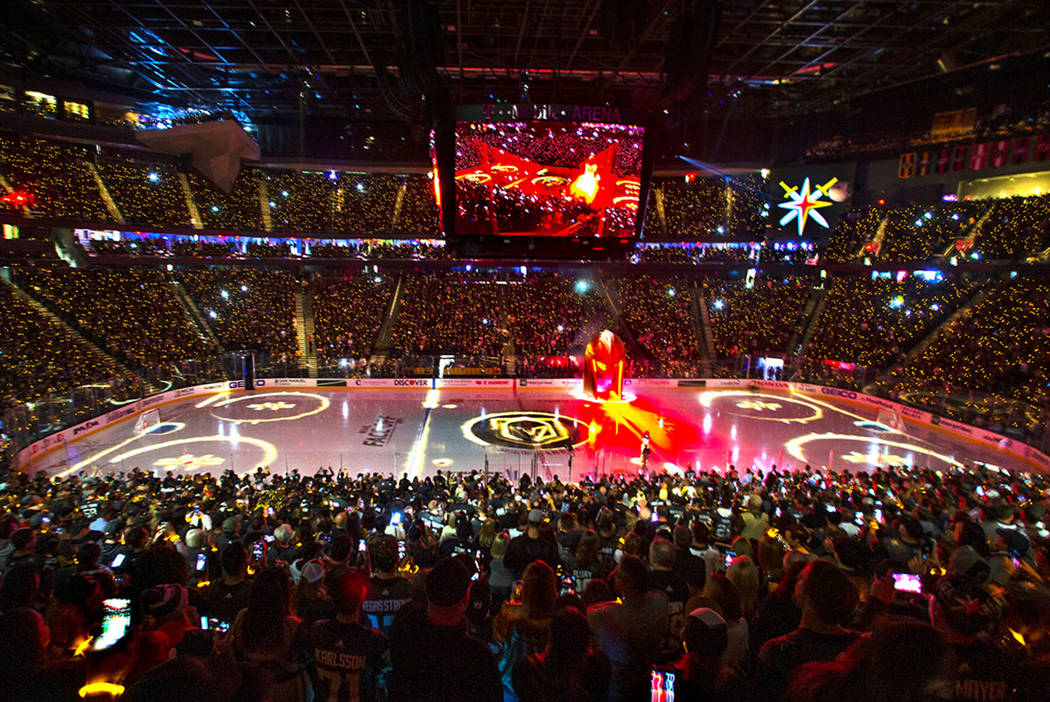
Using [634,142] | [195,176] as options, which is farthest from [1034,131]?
[195,176]

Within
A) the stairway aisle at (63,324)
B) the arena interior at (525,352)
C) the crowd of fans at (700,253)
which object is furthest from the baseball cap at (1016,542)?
the crowd of fans at (700,253)

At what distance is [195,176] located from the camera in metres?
39.6

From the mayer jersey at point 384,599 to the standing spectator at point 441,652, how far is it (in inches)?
61.6

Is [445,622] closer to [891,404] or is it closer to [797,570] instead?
[797,570]

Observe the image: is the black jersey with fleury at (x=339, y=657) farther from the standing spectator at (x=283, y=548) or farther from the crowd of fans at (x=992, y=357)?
the crowd of fans at (x=992, y=357)

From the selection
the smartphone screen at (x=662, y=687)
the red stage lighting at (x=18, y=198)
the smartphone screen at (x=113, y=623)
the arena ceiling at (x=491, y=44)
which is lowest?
the smartphone screen at (x=662, y=687)

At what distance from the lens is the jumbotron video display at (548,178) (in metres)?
22.2

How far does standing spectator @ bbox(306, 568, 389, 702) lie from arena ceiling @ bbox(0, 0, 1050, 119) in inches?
675

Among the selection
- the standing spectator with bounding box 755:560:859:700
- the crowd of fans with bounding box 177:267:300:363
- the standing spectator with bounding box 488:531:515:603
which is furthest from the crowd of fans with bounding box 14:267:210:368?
the standing spectator with bounding box 755:560:859:700

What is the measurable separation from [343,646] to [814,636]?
3.24 m

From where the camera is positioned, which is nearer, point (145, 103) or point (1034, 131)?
point (1034, 131)

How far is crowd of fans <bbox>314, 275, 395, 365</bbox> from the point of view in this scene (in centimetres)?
3509

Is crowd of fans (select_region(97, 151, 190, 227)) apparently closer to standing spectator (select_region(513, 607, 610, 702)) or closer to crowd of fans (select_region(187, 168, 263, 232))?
crowd of fans (select_region(187, 168, 263, 232))

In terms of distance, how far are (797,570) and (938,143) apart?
40265 millimetres
